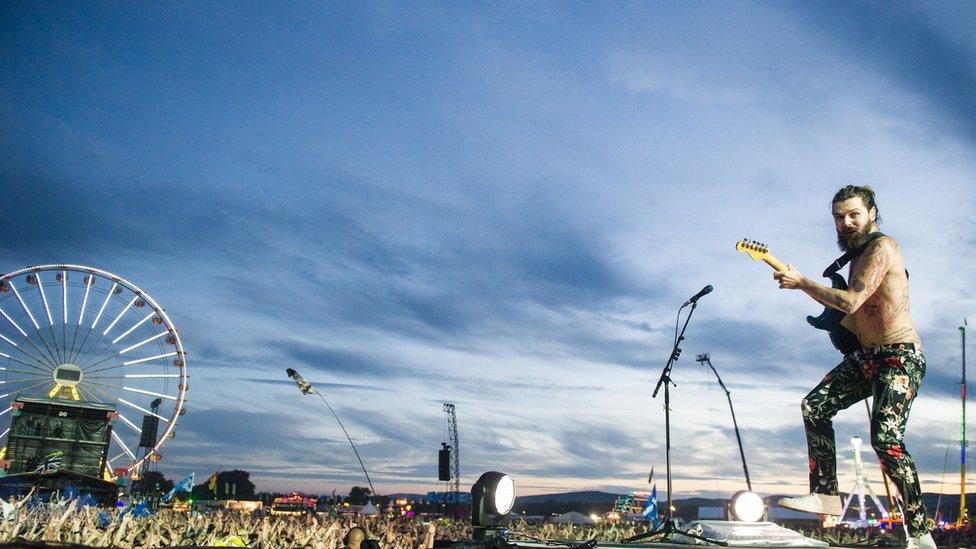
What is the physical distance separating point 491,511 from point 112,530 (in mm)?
5451

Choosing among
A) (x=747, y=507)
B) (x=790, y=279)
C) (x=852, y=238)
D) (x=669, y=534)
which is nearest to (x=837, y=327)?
(x=852, y=238)

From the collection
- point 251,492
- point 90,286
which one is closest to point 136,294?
point 90,286

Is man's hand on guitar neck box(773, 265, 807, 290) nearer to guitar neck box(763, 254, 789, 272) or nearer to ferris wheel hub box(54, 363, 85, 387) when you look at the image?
guitar neck box(763, 254, 789, 272)

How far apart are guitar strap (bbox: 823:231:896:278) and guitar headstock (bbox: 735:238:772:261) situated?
712mm

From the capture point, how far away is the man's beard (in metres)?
4.46

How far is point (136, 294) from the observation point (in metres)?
43.4

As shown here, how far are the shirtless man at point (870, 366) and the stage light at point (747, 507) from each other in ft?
1.02

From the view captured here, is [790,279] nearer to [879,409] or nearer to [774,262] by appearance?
[774,262]

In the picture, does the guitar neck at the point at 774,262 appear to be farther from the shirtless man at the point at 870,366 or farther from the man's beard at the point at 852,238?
the man's beard at the point at 852,238

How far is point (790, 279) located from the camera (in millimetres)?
3975

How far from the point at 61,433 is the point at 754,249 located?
70872 mm

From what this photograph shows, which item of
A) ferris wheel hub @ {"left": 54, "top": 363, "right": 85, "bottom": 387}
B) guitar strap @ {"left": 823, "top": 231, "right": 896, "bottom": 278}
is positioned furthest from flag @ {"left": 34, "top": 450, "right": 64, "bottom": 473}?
guitar strap @ {"left": 823, "top": 231, "right": 896, "bottom": 278}

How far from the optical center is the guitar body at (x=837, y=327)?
4.42m

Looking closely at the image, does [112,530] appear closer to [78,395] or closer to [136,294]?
[136,294]
